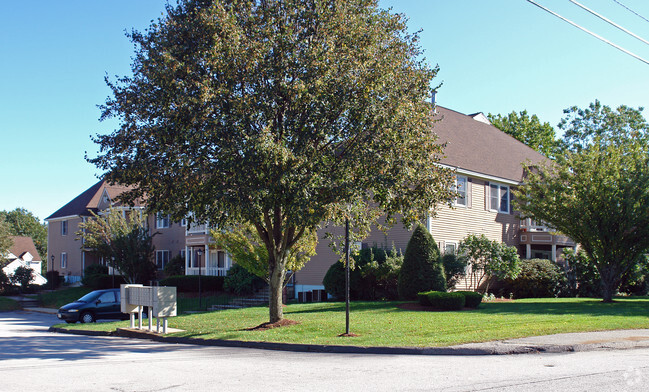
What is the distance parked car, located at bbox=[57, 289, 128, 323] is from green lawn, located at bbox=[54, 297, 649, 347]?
3953mm

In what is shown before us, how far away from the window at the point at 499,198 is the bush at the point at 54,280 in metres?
37.2

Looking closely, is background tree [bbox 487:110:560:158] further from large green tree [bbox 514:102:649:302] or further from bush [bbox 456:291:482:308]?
bush [bbox 456:291:482:308]

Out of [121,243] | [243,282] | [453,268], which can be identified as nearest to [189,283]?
[243,282]

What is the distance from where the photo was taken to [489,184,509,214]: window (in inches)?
1278

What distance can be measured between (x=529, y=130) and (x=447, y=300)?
40.9 meters

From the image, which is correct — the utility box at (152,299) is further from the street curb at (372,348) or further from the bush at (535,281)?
the bush at (535,281)

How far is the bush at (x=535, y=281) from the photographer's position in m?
29.8

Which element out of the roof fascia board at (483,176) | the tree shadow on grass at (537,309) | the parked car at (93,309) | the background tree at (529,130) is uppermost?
the background tree at (529,130)

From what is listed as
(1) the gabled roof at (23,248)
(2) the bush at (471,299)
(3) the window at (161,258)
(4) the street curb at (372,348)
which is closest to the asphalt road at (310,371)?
(4) the street curb at (372,348)

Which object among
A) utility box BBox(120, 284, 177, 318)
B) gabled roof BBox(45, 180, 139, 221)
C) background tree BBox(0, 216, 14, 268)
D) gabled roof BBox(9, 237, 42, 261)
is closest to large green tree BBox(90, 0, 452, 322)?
utility box BBox(120, 284, 177, 318)

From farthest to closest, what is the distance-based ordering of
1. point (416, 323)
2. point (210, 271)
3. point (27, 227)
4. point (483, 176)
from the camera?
point (27, 227)
point (210, 271)
point (483, 176)
point (416, 323)

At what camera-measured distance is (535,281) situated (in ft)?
97.7

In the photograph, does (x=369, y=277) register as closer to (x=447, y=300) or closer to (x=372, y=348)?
(x=447, y=300)

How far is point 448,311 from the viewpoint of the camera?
20.7 meters
